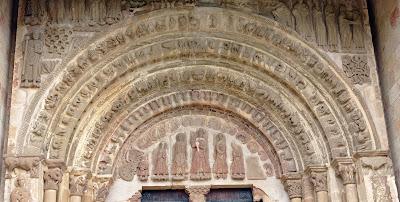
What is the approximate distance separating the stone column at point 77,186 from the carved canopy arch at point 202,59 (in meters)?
0.26

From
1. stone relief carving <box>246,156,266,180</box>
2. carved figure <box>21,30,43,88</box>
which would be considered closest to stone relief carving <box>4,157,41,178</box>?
carved figure <box>21,30,43,88</box>

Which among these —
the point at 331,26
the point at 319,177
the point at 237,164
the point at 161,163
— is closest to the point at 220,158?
the point at 237,164

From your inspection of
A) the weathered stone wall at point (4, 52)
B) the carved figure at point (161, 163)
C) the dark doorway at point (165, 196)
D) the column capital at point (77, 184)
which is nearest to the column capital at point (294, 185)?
the dark doorway at point (165, 196)

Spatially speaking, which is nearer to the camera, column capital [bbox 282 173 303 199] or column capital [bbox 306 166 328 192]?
column capital [bbox 306 166 328 192]

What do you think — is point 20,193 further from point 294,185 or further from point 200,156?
point 294,185

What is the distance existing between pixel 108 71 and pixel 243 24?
207cm

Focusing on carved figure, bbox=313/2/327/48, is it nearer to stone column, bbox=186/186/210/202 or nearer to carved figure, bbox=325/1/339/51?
carved figure, bbox=325/1/339/51

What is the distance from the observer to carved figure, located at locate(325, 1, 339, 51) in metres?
8.80

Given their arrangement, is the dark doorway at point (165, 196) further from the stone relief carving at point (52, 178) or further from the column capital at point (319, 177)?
the column capital at point (319, 177)

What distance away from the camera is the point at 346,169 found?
27.0ft

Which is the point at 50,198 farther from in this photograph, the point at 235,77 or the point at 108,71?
the point at 235,77

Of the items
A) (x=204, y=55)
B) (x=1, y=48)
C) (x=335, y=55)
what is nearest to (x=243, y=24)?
(x=204, y=55)

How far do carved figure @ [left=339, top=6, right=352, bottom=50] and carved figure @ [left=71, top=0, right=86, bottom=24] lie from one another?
12.2ft

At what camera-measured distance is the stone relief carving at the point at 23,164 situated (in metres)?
7.65
